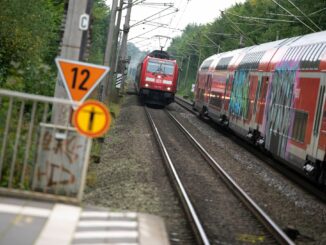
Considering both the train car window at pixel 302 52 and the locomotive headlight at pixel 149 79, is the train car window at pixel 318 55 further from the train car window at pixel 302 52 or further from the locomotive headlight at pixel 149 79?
the locomotive headlight at pixel 149 79

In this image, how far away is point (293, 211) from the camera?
12406mm

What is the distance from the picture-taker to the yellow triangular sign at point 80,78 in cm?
934

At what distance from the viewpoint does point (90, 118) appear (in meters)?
8.75

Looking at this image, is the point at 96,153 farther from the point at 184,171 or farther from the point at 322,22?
the point at 322,22

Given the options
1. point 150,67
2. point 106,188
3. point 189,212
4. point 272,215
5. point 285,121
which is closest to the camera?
point 189,212

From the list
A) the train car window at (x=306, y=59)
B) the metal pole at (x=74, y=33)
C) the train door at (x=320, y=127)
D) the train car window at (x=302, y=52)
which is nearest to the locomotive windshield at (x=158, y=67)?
the train car window at (x=302, y=52)

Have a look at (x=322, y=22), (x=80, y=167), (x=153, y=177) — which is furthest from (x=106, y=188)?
(x=322, y=22)

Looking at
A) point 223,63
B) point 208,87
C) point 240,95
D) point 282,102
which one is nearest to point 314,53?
point 282,102

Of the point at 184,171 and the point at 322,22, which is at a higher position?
the point at 322,22

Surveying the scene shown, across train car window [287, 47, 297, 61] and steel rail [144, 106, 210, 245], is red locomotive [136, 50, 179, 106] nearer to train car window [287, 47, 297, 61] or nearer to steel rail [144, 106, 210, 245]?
steel rail [144, 106, 210, 245]

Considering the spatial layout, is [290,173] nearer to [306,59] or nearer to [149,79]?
[306,59]

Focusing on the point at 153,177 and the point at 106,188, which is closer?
the point at 106,188

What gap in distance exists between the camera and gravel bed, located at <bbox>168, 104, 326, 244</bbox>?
10.8 m

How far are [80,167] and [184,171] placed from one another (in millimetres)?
6988
